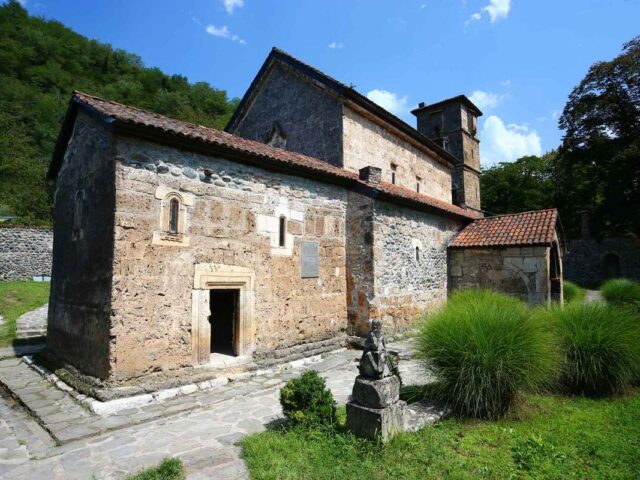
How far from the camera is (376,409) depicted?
152 inches

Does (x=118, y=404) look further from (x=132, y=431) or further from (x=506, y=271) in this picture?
(x=506, y=271)

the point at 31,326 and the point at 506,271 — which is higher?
the point at 506,271

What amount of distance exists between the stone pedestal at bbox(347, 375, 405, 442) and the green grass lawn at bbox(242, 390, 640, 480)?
11 centimetres

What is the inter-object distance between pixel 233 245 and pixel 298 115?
7.02m

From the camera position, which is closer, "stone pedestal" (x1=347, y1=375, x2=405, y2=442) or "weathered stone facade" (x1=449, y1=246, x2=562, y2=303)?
"stone pedestal" (x1=347, y1=375, x2=405, y2=442)

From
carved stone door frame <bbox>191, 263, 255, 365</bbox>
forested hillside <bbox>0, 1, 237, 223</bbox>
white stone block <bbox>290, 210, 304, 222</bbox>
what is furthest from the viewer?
forested hillside <bbox>0, 1, 237, 223</bbox>

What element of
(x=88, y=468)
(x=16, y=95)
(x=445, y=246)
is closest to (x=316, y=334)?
(x=88, y=468)

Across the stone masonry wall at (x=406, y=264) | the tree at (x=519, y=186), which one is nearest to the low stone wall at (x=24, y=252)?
the stone masonry wall at (x=406, y=264)

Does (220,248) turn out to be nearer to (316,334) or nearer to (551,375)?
(316,334)

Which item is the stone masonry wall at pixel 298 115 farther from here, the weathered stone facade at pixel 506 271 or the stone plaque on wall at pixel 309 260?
the weathered stone facade at pixel 506 271

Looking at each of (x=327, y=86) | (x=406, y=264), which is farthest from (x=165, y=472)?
(x=327, y=86)

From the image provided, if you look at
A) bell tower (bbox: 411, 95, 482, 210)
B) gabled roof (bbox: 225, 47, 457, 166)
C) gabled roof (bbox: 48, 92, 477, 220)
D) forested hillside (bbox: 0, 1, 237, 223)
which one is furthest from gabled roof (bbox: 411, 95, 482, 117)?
forested hillside (bbox: 0, 1, 237, 223)

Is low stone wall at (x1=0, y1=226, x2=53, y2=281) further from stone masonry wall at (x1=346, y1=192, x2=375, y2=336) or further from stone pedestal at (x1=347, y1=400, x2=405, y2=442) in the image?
stone pedestal at (x1=347, y1=400, x2=405, y2=442)

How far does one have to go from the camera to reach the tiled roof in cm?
1086
